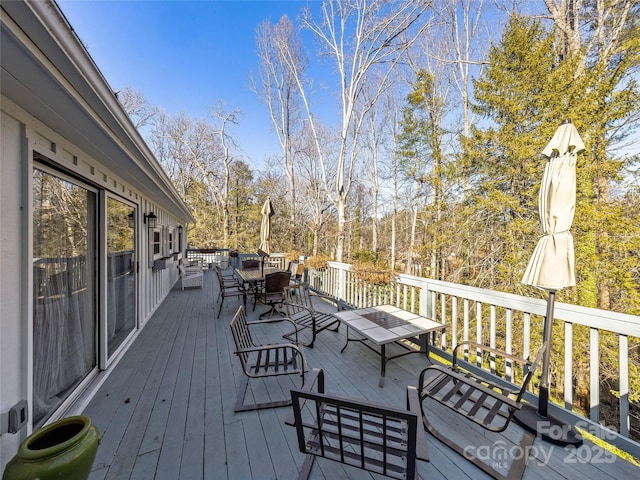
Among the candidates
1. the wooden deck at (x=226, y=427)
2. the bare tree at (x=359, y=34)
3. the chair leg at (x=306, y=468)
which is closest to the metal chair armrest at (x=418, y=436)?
the wooden deck at (x=226, y=427)

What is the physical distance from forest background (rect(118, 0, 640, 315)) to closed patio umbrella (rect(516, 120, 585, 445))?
2855mm

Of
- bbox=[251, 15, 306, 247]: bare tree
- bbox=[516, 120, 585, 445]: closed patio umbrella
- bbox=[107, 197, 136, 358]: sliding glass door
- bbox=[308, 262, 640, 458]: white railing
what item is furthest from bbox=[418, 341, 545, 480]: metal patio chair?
bbox=[251, 15, 306, 247]: bare tree

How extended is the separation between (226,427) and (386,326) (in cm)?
190

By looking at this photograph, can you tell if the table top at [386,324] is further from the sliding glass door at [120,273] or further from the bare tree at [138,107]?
the bare tree at [138,107]

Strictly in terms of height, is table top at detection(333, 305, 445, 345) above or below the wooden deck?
above

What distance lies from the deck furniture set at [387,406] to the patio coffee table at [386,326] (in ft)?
0.03

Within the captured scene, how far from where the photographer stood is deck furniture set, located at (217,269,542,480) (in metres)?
1.27

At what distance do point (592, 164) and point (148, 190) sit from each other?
963cm

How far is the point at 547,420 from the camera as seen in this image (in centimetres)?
207

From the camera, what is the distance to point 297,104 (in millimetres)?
13516

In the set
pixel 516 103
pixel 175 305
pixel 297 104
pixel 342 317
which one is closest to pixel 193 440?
pixel 342 317

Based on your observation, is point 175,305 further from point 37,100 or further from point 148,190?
point 37,100

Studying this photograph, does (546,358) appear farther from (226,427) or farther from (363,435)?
(226,427)

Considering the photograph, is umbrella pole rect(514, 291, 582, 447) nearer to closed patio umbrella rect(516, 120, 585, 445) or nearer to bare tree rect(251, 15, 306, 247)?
closed patio umbrella rect(516, 120, 585, 445)
